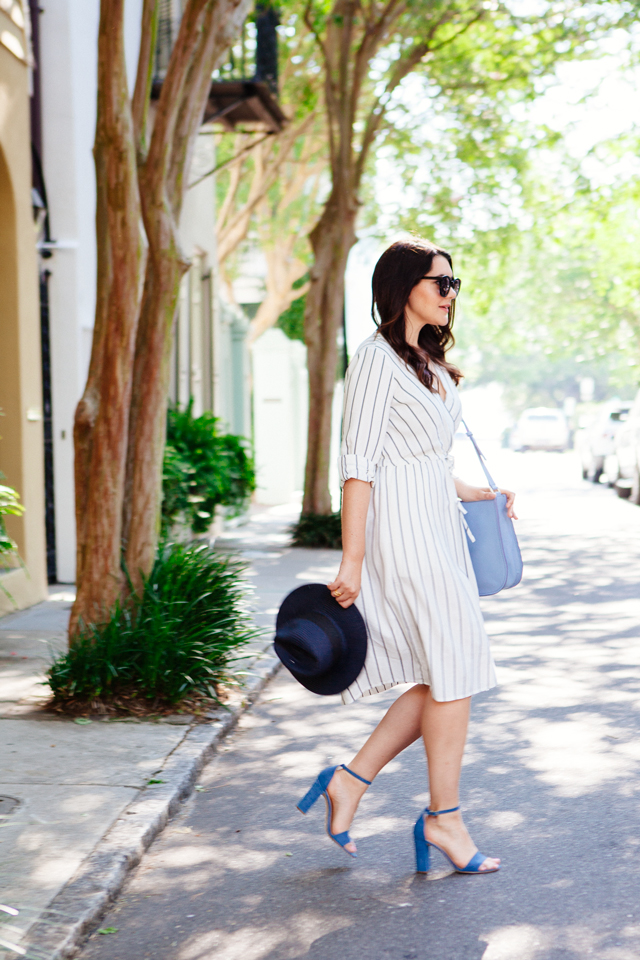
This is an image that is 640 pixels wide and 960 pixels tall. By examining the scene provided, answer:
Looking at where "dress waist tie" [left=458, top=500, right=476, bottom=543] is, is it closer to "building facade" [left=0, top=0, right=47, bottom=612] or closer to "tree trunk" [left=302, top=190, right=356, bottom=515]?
"building facade" [left=0, top=0, right=47, bottom=612]

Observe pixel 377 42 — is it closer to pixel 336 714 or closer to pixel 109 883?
pixel 336 714

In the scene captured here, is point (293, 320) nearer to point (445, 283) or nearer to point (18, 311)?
point (18, 311)

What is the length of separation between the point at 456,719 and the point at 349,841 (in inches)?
23.6

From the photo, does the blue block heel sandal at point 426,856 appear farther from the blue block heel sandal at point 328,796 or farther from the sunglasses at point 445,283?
the sunglasses at point 445,283

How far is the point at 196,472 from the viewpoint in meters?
12.2

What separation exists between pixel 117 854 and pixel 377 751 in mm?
942

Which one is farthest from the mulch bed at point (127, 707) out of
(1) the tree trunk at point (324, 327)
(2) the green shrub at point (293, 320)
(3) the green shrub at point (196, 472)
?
(2) the green shrub at point (293, 320)

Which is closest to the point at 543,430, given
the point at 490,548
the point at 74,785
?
the point at 74,785

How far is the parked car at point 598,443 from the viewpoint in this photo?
2442 cm

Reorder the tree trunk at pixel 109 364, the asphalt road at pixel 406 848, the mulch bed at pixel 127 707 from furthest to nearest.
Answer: the tree trunk at pixel 109 364 < the mulch bed at pixel 127 707 < the asphalt road at pixel 406 848

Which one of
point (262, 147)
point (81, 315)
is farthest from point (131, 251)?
point (262, 147)

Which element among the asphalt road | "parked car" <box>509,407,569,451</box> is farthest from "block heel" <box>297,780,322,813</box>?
"parked car" <box>509,407,569,451</box>

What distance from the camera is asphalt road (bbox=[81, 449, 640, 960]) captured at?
10.7 feet

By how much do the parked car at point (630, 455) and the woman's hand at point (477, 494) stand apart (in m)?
15.7
